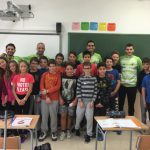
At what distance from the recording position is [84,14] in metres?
5.12

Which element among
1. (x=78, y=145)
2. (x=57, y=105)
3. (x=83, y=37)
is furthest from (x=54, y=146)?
(x=83, y=37)

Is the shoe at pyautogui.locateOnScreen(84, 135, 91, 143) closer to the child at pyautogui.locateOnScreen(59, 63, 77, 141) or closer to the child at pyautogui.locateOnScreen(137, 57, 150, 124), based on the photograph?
the child at pyautogui.locateOnScreen(59, 63, 77, 141)

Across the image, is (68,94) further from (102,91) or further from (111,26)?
(111,26)

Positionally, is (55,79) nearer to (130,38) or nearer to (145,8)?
(130,38)

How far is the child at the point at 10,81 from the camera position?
390cm

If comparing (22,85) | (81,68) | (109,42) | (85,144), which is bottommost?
(85,144)

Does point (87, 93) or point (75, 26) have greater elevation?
point (75, 26)

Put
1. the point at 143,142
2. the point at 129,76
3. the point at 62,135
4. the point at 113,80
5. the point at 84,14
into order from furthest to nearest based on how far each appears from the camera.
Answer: the point at 84,14 < the point at 129,76 < the point at 113,80 < the point at 62,135 < the point at 143,142

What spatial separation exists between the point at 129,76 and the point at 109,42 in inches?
39.2

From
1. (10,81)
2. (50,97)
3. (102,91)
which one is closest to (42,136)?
(50,97)

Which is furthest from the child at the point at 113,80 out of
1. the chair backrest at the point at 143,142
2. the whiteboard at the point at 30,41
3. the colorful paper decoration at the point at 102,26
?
the chair backrest at the point at 143,142

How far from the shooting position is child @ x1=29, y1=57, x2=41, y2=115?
4140 mm

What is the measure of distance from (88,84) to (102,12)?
195 centimetres

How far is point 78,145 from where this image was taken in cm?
388
